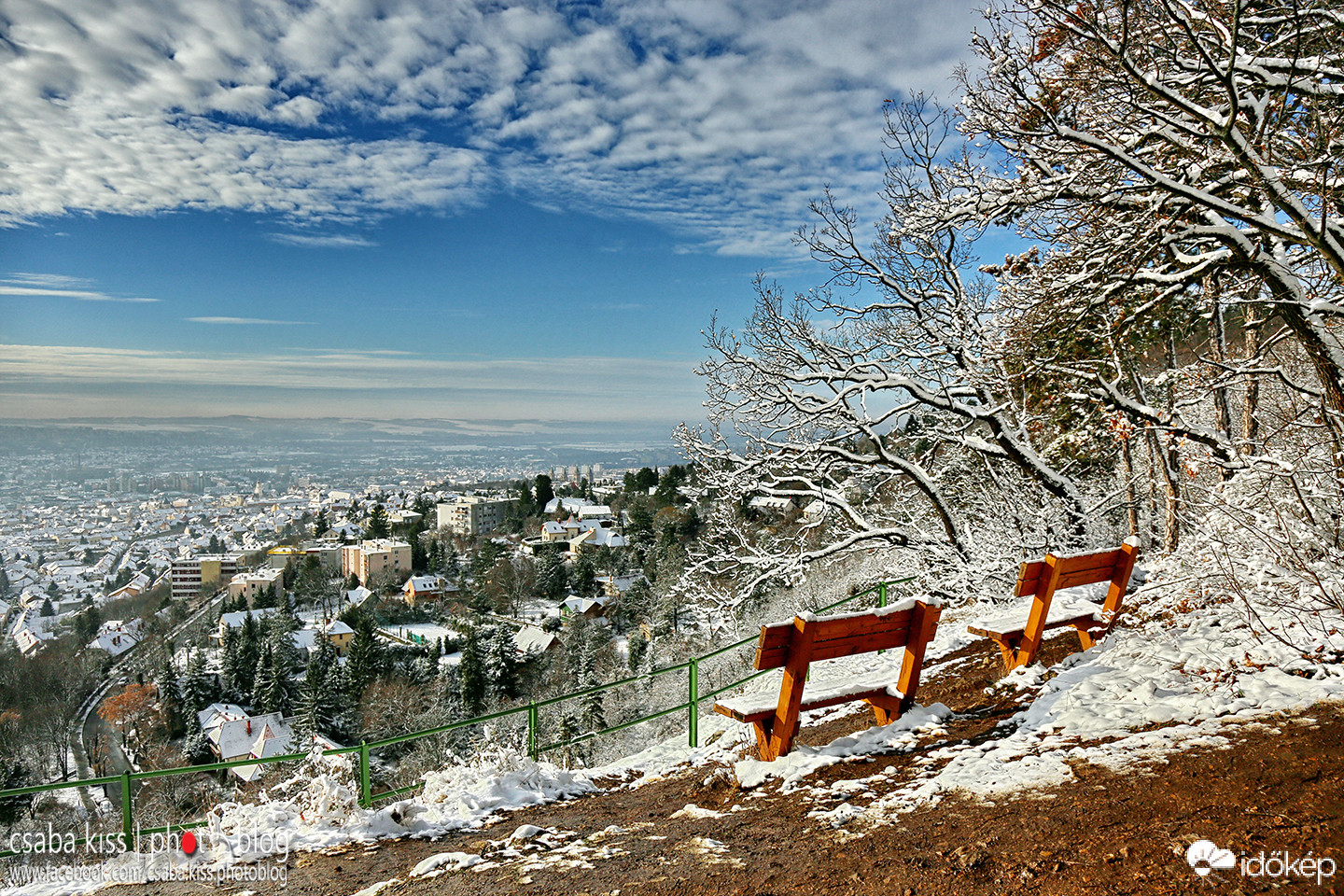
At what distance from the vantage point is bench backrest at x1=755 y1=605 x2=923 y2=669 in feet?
14.1

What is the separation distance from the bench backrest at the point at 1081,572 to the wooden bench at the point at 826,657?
90cm

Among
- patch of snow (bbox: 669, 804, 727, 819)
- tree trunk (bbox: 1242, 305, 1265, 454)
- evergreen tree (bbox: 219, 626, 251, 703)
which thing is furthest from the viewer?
evergreen tree (bbox: 219, 626, 251, 703)

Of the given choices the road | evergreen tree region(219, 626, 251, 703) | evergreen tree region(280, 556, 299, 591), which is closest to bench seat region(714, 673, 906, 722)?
the road

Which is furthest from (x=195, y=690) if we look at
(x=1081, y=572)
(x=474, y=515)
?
(x=474, y=515)

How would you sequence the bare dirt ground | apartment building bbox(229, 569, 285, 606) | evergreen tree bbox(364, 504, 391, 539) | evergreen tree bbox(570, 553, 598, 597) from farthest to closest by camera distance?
evergreen tree bbox(364, 504, 391, 539)
apartment building bbox(229, 569, 285, 606)
evergreen tree bbox(570, 553, 598, 597)
the bare dirt ground

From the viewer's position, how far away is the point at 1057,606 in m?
5.90

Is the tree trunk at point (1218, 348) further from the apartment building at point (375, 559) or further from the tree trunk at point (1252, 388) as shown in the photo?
the apartment building at point (375, 559)

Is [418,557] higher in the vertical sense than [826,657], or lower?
lower

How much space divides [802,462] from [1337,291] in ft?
20.8

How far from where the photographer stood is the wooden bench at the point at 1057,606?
5.21 meters

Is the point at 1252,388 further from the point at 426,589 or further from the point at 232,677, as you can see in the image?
the point at 426,589

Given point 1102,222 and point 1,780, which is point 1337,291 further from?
point 1,780

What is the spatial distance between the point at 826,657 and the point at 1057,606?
2.64 m

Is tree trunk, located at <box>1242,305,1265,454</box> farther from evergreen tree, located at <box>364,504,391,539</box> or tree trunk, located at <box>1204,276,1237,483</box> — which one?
evergreen tree, located at <box>364,504,391,539</box>
